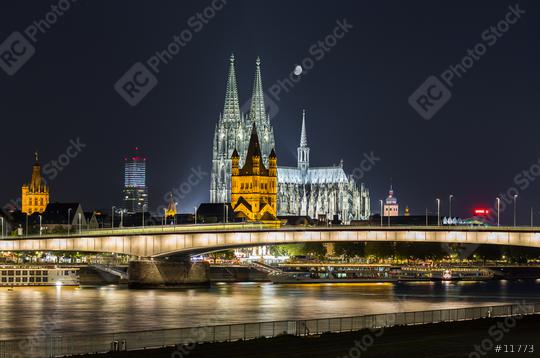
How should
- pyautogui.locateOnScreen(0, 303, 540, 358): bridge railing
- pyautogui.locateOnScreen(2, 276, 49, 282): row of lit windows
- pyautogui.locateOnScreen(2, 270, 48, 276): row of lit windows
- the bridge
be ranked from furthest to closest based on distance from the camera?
pyautogui.locateOnScreen(2, 270, 48, 276): row of lit windows
pyautogui.locateOnScreen(2, 276, 49, 282): row of lit windows
the bridge
pyautogui.locateOnScreen(0, 303, 540, 358): bridge railing

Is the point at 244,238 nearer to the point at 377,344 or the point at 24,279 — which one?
the point at 24,279

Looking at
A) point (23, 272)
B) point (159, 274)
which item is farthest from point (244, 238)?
point (23, 272)

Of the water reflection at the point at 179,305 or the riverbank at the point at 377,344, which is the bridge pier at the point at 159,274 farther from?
the riverbank at the point at 377,344

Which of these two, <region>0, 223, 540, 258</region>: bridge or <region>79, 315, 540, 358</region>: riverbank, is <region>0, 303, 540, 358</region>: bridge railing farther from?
<region>0, 223, 540, 258</region>: bridge

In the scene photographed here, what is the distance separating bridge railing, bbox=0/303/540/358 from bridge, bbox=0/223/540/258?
3390 cm

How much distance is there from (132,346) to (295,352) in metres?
8.12

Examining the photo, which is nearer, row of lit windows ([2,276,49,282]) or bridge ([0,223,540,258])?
bridge ([0,223,540,258])

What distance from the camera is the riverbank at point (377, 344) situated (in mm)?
55125

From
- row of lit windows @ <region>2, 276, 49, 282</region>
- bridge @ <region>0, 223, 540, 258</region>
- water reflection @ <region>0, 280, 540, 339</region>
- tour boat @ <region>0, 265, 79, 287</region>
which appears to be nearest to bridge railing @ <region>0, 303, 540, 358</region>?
water reflection @ <region>0, 280, 540, 339</region>

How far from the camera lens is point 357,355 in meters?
55.2

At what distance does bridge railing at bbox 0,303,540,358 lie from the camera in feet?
183

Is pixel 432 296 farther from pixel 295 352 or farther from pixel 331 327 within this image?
pixel 295 352

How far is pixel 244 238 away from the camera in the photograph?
441 feet

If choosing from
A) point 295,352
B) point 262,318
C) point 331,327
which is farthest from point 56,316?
point 295,352
